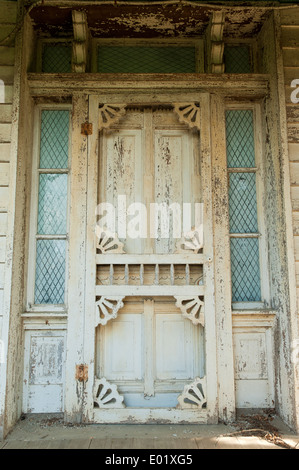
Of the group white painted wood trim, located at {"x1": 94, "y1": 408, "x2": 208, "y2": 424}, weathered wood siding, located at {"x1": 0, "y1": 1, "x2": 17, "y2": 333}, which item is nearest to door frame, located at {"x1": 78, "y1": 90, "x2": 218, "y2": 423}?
white painted wood trim, located at {"x1": 94, "y1": 408, "x2": 208, "y2": 424}

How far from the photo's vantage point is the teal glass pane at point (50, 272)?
3.03 m

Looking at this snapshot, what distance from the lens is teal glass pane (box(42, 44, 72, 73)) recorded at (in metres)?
3.23

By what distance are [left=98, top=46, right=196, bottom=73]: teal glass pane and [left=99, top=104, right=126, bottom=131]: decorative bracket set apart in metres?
0.37

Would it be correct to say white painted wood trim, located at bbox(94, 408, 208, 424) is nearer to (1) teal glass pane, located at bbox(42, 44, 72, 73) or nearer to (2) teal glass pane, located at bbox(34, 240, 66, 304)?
(2) teal glass pane, located at bbox(34, 240, 66, 304)

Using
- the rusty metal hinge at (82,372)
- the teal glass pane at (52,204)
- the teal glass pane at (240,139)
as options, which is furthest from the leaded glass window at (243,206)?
the teal glass pane at (52,204)

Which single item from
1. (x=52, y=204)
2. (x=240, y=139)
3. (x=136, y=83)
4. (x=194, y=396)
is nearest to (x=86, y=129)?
(x=136, y=83)

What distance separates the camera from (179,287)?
291cm

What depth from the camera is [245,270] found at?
10.1 feet

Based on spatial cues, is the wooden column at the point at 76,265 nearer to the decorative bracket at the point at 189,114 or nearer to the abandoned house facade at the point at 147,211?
the abandoned house facade at the point at 147,211

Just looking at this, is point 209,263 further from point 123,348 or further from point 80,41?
point 80,41

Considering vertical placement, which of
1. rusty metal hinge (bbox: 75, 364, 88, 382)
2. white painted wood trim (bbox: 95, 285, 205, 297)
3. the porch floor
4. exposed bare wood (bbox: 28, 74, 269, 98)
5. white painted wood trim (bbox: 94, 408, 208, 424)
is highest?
exposed bare wood (bbox: 28, 74, 269, 98)

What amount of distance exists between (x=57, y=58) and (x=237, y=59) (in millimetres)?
1554

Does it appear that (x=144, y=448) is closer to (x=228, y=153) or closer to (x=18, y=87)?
(x=228, y=153)

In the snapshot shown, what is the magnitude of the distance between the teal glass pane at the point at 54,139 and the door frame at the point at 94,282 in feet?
0.88
